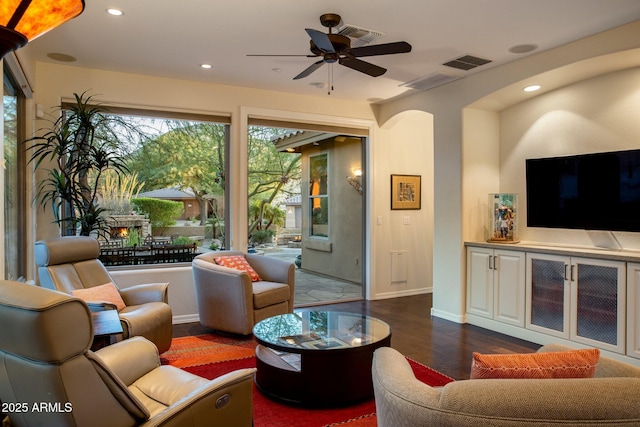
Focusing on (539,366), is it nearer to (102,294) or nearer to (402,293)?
(102,294)

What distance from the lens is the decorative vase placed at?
457 cm

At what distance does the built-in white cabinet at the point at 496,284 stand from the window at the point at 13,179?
4301 mm

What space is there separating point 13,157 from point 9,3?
Result: 2.93 metres

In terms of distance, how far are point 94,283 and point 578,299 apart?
13.8 feet

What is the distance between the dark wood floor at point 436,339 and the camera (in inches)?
140

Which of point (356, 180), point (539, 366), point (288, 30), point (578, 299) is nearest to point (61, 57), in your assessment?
point (288, 30)

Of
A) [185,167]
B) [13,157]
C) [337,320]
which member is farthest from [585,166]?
[13,157]

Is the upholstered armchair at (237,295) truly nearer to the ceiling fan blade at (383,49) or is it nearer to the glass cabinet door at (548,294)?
the ceiling fan blade at (383,49)

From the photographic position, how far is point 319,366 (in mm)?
2645

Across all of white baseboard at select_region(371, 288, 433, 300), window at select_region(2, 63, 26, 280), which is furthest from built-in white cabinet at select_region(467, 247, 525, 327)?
window at select_region(2, 63, 26, 280)

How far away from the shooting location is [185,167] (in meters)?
5.01

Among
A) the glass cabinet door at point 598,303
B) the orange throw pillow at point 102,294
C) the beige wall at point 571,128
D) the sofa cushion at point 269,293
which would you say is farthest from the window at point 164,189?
the glass cabinet door at point 598,303

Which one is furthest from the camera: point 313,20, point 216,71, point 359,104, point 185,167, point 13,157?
point 359,104

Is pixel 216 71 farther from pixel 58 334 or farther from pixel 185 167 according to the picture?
pixel 58 334
